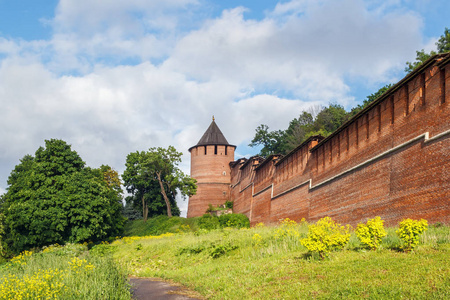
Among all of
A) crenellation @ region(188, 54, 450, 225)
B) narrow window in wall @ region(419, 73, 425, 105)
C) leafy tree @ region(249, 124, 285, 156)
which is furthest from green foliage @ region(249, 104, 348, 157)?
narrow window in wall @ region(419, 73, 425, 105)

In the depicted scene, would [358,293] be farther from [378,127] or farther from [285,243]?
[378,127]

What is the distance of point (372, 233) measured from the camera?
30.3 ft

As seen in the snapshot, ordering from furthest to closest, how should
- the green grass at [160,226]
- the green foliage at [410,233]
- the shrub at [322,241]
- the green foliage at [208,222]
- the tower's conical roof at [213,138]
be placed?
1. the tower's conical roof at [213,138]
2. the green grass at [160,226]
3. the green foliage at [208,222]
4. the shrub at [322,241]
5. the green foliage at [410,233]

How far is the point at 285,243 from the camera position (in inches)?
477

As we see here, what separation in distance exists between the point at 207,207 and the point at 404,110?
34164 mm

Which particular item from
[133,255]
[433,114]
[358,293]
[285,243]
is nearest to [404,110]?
[433,114]

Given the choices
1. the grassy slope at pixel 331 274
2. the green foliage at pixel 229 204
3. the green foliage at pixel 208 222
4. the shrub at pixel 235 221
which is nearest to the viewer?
the grassy slope at pixel 331 274

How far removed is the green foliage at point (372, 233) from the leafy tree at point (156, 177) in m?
34.1

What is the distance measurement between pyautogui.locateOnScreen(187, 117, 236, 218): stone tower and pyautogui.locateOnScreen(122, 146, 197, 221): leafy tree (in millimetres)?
3002

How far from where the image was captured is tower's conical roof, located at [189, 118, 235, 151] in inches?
1888

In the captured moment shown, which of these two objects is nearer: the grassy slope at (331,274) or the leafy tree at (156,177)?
the grassy slope at (331,274)

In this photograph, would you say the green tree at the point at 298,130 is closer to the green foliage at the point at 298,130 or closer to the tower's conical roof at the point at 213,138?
the green foliage at the point at 298,130

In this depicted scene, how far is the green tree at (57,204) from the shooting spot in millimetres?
27406

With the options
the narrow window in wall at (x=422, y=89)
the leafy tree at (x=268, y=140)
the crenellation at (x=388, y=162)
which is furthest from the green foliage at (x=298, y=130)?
the narrow window in wall at (x=422, y=89)
